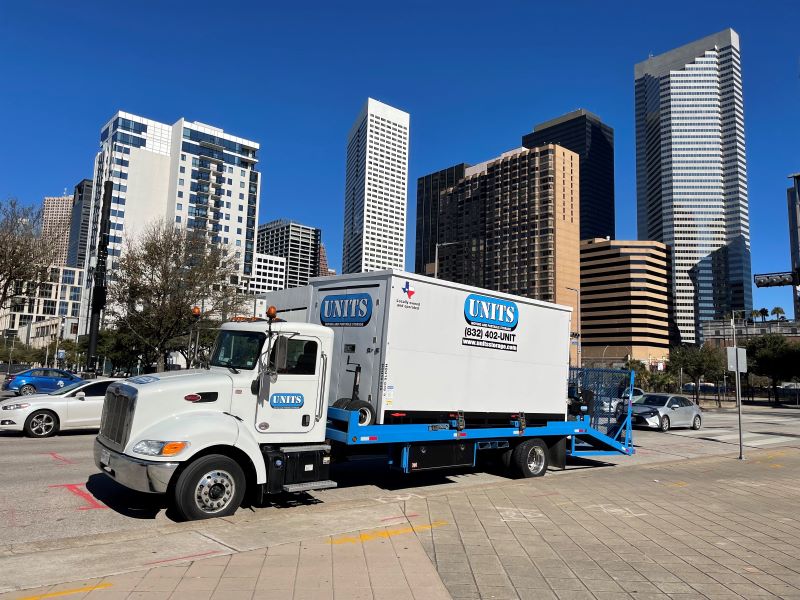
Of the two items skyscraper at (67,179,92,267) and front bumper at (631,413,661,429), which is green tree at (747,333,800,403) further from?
skyscraper at (67,179,92,267)

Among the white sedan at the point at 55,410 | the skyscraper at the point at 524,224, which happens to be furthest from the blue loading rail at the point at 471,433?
the skyscraper at the point at 524,224

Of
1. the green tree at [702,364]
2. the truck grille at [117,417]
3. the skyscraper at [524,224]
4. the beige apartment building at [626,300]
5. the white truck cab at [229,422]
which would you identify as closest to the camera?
the white truck cab at [229,422]

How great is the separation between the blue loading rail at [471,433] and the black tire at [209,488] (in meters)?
1.59

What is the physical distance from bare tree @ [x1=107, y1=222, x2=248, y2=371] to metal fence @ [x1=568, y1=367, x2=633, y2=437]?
19486mm

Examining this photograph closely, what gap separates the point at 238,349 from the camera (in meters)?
7.74

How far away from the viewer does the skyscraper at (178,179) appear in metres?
117

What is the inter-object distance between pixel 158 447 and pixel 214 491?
903mm

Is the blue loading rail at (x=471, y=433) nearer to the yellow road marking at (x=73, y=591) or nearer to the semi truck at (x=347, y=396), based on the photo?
the semi truck at (x=347, y=396)

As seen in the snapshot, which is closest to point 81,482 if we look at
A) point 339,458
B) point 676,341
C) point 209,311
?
point 339,458

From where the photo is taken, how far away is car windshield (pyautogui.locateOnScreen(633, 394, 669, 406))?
75.8 ft

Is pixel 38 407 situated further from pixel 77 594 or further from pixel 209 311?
pixel 209 311

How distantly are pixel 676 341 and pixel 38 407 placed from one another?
20258 centimetres

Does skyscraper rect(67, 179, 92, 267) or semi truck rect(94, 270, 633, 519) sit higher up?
skyscraper rect(67, 179, 92, 267)

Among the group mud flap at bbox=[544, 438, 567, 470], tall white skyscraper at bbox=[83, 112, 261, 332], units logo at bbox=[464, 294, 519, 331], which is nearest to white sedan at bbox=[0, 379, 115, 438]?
units logo at bbox=[464, 294, 519, 331]
